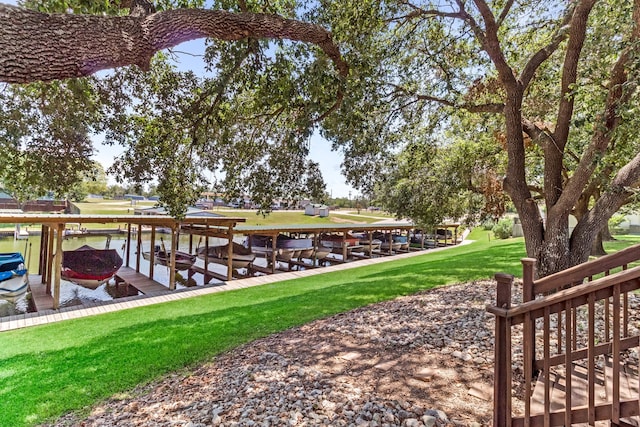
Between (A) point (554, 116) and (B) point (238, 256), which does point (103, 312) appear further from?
(A) point (554, 116)

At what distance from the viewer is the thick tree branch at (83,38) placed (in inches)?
79.5

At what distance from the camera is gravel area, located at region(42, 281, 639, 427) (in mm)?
2730

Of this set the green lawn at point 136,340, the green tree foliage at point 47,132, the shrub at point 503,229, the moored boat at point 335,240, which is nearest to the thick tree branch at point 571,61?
the green lawn at point 136,340

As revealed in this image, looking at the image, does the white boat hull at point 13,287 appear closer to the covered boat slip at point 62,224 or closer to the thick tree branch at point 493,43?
the covered boat slip at point 62,224

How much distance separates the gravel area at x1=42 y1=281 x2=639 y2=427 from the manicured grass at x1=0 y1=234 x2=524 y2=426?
45cm

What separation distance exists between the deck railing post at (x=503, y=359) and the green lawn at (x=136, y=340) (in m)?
3.49

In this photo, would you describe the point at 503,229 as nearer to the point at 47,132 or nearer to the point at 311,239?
the point at 311,239

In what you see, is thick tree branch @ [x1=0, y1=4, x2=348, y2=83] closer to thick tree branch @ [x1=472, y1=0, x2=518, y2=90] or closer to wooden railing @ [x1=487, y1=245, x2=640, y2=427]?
wooden railing @ [x1=487, y1=245, x2=640, y2=427]

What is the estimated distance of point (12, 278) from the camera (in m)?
10.4

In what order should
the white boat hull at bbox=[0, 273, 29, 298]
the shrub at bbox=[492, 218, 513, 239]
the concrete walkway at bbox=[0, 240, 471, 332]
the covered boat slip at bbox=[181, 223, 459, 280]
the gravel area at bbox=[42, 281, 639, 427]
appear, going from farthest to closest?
the shrub at bbox=[492, 218, 513, 239] → the covered boat slip at bbox=[181, 223, 459, 280] → the white boat hull at bbox=[0, 273, 29, 298] → the concrete walkway at bbox=[0, 240, 471, 332] → the gravel area at bbox=[42, 281, 639, 427]

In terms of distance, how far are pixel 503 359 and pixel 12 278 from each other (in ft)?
45.2

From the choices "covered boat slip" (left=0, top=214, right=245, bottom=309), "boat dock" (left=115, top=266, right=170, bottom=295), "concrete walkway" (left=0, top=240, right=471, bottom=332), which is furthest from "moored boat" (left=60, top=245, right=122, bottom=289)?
"concrete walkway" (left=0, top=240, right=471, bottom=332)

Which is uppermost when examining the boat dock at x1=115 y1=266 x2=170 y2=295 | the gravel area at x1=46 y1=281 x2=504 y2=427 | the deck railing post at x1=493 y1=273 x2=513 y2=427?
the deck railing post at x1=493 y1=273 x2=513 y2=427

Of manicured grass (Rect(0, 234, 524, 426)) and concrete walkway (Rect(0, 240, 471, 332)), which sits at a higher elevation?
manicured grass (Rect(0, 234, 524, 426))
